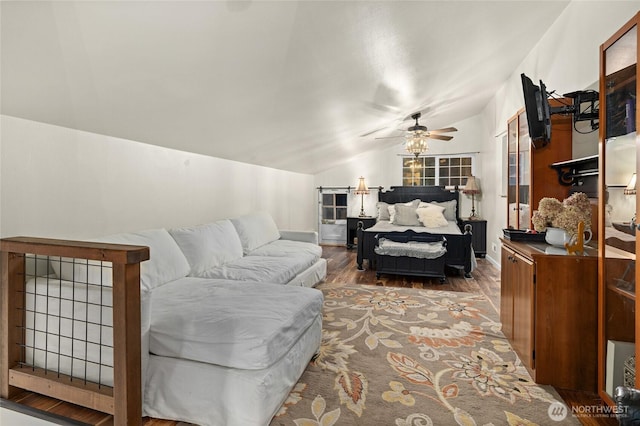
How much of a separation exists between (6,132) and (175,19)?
1304 mm

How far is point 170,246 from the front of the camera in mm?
2695

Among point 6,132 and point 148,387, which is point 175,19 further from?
point 148,387

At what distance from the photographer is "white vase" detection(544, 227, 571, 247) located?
213cm

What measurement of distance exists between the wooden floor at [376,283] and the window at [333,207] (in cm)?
77

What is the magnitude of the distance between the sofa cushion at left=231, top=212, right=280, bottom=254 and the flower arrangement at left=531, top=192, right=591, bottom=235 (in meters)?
2.95

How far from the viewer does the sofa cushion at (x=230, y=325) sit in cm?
165

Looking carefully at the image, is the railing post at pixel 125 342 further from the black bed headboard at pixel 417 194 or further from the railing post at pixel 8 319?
the black bed headboard at pixel 417 194

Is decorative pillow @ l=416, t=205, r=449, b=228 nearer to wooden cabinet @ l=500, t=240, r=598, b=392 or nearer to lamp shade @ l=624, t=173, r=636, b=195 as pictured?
wooden cabinet @ l=500, t=240, r=598, b=392

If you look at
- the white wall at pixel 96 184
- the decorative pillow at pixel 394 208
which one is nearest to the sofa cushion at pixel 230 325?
the white wall at pixel 96 184

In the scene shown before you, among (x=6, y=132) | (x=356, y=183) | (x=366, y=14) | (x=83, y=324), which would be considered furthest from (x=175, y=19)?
(x=356, y=183)

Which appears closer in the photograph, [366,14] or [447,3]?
[366,14]

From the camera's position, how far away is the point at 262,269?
3057 millimetres

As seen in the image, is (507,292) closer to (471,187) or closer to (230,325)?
(230,325)

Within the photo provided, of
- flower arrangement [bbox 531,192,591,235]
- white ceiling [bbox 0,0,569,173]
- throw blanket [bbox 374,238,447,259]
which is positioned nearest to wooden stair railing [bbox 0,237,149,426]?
white ceiling [bbox 0,0,569,173]
